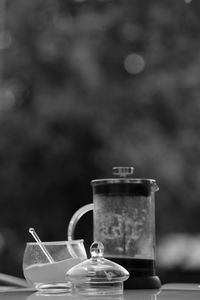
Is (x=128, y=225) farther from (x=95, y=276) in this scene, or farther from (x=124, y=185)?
(x=95, y=276)

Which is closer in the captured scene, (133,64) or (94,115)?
(94,115)

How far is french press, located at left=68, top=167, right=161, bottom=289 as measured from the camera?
143 centimetres

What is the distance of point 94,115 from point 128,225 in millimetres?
5208

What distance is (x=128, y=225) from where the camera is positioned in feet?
4.72

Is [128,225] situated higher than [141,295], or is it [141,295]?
[128,225]

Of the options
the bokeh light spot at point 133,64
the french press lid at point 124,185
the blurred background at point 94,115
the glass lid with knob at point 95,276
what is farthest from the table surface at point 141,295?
the bokeh light spot at point 133,64

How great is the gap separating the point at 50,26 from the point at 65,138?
3.33ft

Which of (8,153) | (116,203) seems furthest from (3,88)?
(116,203)

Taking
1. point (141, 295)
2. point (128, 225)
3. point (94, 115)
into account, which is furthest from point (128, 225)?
point (94, 115)

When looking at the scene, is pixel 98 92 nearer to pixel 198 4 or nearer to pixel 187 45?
pixel 187 45

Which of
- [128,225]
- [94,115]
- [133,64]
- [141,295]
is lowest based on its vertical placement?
[141,295]

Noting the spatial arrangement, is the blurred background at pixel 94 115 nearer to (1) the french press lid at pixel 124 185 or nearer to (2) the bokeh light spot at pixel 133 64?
(2) the bokeh light spot at pixel 133 64

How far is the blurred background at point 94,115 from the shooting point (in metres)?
6.65

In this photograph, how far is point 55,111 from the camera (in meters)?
6.60
